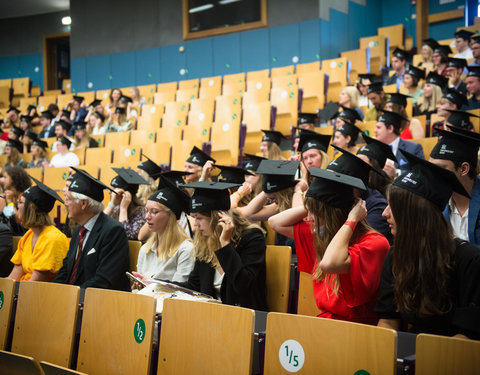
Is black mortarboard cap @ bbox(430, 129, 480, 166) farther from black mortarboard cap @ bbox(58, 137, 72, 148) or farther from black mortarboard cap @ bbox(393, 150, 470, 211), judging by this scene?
black mortarboard cap @ bbox(58, 137, 72, 148)

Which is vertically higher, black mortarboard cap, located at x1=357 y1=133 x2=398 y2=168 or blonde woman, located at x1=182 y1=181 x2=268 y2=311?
black mortarboard cap, located at x1=357 y1=133 x2=398 y2=168

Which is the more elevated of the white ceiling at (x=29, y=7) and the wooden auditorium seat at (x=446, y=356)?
the white ceiling at (x=29, y=7)

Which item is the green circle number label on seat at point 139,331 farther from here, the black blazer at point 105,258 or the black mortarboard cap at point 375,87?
the black mortarboard cap at point 375,87

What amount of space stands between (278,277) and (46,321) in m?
1.35

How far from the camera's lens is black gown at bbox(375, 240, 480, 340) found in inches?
76.6

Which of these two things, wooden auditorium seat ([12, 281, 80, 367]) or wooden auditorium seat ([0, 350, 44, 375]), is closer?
wooden auditorium seat ([0, 350, 44, 375])


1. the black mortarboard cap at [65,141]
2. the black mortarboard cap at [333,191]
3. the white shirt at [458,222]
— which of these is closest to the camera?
the black mortarboard cap at [333,191]

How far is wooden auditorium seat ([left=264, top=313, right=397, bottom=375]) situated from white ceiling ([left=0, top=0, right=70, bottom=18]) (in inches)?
673

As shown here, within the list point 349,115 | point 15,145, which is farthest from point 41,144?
point 349,115

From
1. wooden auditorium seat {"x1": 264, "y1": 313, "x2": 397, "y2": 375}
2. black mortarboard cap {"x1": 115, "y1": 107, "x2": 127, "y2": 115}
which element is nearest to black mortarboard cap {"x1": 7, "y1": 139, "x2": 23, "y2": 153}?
black mortarboard cap {"x1": 115, "y1": 107, "x2": 127, "y2": 115}

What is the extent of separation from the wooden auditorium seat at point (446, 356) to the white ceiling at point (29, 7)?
17.5 meters

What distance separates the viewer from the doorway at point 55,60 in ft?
57.4

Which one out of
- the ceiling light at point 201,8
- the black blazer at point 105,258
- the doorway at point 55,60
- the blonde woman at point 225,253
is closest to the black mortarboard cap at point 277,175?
the blonde woman at point 225,253

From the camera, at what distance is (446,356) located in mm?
1637
